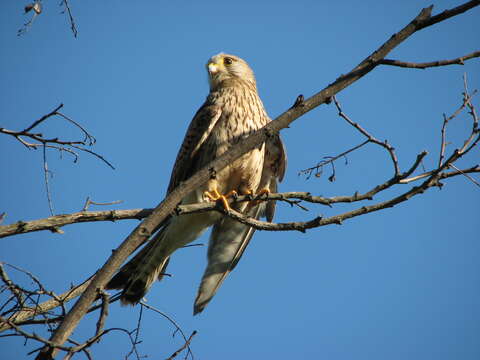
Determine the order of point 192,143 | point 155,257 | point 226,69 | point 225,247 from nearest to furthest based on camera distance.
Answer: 1. point 155,257
2. point 192,143
3. point 225,247
4. point 226,69

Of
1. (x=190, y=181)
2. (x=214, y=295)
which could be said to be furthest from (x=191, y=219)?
(x=190, y=181)

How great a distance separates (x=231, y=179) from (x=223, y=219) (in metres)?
0.47

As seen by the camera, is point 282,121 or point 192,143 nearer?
point 282,121

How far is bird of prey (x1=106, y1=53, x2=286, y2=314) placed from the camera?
4.22 m

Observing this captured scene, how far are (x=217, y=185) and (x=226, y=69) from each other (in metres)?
1.81

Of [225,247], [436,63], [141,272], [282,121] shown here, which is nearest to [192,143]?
[225,247]

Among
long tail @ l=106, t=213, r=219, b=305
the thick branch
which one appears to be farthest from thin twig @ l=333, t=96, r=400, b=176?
long tail @ l=106, t=213, r=219, b=305

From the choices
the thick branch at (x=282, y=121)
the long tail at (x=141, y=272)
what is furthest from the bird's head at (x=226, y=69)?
the thick branch at (x=282, y=121)


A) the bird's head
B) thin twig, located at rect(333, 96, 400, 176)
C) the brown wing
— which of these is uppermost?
the bird's head

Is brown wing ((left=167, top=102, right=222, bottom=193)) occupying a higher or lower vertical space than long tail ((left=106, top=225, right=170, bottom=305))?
higher

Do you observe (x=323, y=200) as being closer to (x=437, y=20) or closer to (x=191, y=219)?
(x=437, y=20)

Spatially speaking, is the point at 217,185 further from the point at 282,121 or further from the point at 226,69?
the point at 226,69

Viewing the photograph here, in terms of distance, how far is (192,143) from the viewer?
4.62m

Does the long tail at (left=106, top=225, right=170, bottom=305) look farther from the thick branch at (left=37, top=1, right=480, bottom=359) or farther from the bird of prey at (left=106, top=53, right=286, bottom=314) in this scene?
the thick branch at (left=37, top=1, right=480, bottom=359)
